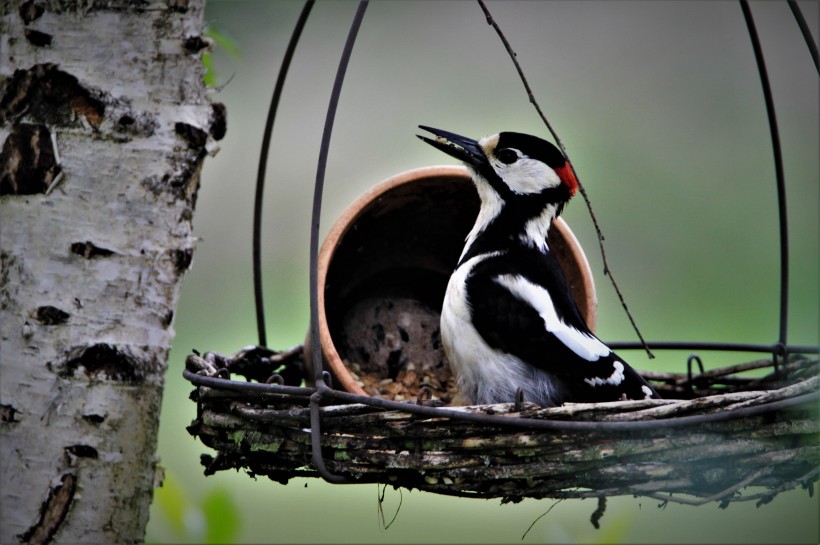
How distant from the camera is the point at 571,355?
1872mm

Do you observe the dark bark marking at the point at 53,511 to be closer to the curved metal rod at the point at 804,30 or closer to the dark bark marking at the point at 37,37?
the dark bark marking at the point at 37,37

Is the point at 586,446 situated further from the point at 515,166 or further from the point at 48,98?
the point at 48,98

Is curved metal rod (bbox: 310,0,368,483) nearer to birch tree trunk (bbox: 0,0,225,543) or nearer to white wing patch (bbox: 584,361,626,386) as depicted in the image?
birch tree trunk (bbox: 0,0,225,543)

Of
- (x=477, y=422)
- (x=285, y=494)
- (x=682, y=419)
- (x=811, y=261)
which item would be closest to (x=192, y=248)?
(x=477, y=422)

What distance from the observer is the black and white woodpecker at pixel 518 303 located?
1893 mm

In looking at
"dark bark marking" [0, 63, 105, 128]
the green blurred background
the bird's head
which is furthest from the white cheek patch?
the green blurred background

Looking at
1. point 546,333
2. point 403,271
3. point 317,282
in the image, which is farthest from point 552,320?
point 403,271

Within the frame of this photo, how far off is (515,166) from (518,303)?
468 millimetres

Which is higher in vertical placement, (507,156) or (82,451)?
(507,156)

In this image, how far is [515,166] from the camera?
226cm

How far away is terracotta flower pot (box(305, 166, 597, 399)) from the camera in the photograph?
235 centimetres

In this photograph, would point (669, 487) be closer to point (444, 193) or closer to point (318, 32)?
point (444, 193)

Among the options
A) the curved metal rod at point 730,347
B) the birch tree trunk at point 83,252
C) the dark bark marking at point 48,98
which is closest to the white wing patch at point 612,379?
the curved metal rod at point 730,347

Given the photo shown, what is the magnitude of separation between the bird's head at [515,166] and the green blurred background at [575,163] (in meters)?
1.72
